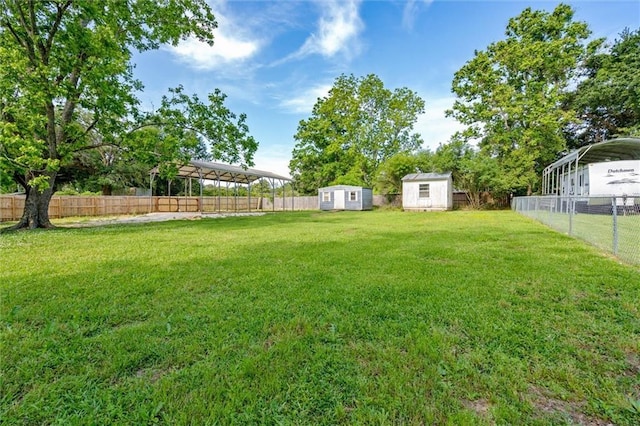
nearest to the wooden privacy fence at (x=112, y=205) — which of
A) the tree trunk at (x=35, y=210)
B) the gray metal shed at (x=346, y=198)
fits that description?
the tree trunk at (x=35, y=210)

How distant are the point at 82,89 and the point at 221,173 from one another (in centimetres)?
1346

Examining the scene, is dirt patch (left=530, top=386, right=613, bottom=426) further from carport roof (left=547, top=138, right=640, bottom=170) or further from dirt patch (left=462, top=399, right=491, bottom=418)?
carport roof (left=547, top=138, right=640, bottom=170)

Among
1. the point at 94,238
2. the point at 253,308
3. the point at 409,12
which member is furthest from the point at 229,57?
the point at 253,308

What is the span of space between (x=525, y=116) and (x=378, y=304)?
21.4 m

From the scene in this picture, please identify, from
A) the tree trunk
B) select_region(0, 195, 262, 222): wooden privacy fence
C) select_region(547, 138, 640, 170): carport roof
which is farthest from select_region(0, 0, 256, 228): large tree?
select_region(547, 138, 640, 170): carport roof

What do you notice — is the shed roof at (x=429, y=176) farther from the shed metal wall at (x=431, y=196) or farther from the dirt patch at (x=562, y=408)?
the dirt patch at (x=562, y=408)

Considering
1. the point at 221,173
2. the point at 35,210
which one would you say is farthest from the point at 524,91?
the point at 35,210

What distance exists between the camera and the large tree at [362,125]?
89.5ft

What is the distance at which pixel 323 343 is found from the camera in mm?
2240

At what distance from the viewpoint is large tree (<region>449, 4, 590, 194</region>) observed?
712 inches

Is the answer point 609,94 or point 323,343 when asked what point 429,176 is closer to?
point 609,94

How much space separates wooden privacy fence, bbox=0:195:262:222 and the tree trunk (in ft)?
20.3

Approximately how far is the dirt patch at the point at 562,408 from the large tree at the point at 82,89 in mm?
11012

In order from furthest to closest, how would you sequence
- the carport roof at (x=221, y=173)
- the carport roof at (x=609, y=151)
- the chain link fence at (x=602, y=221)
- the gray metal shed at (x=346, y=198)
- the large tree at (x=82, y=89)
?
the gray metal shed at (x=346, y=198)
the carport roof at (x=221, y=173)
the carport roof at (x=609, y=151)
the large tree at (x=82, y=89)
the chain link fence at (x=602, y=221)
